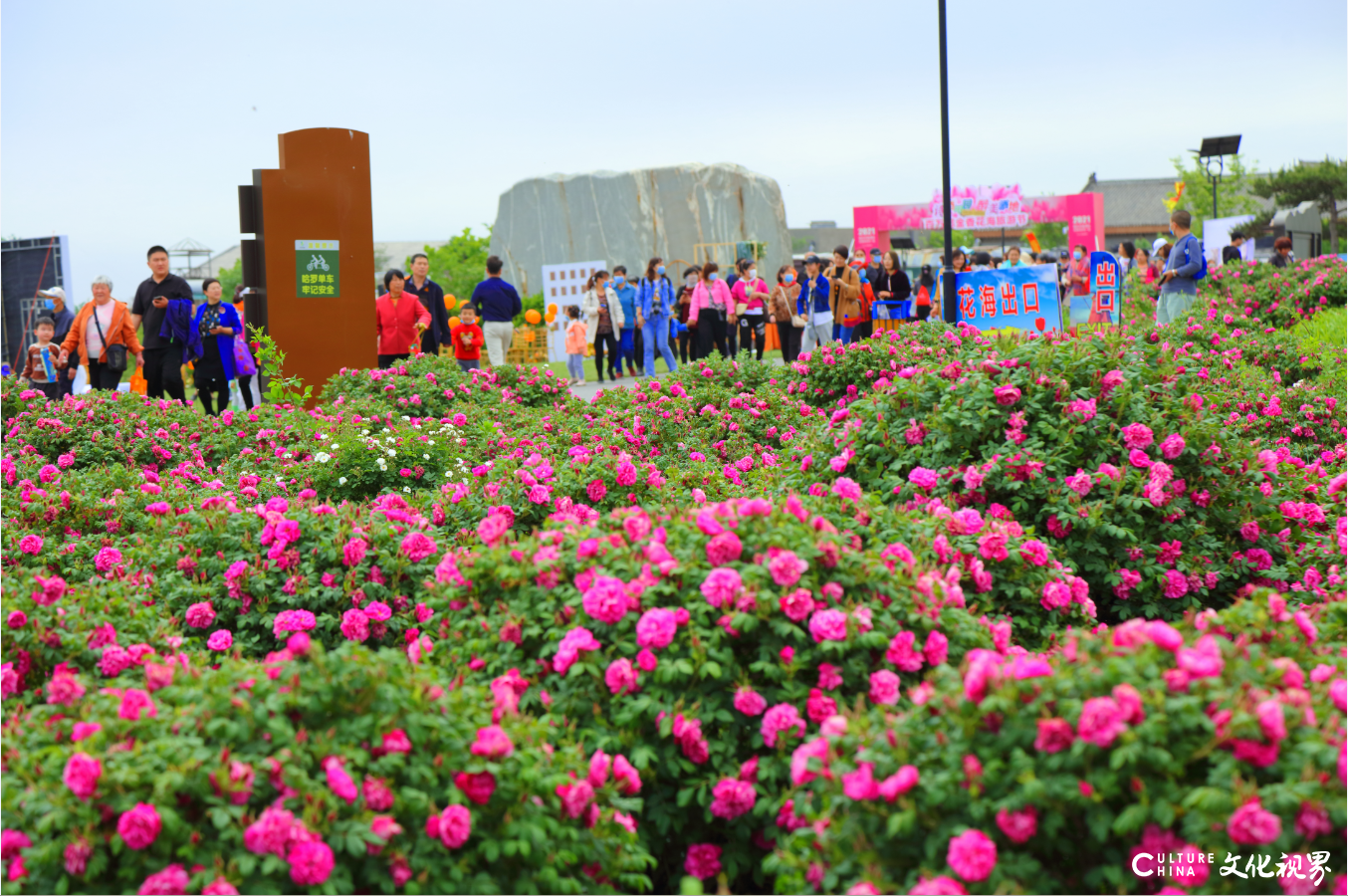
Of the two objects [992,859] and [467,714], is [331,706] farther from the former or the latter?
[992,859]

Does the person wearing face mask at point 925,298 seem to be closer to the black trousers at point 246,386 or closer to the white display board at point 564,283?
the black trousers at point 246,386

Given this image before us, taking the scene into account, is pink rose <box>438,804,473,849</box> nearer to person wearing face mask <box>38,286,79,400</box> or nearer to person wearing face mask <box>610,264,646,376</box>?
person wearing face mask <box>38,286,79,400</box>

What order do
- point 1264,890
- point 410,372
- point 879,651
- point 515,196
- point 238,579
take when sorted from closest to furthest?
1. point 1264,890
2. point 879,651
3. point 238,579
4. point 410,372
5. point 515,196

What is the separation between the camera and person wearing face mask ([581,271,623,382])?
56.5 ft

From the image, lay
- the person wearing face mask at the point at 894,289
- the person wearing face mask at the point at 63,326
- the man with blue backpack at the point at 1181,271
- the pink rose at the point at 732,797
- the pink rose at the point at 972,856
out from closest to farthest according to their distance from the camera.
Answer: the pink rose at the point at 972,856, the pink rose at the point at 732,797, the man with blue backpack at the point at 1181,271, the person wearing face mask at the point at 63,326, the person wearing face mask at the point at 894,289

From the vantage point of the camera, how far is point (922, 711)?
2172 mm

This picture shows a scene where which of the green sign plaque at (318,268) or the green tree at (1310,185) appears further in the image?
the green tree at (1310,185)

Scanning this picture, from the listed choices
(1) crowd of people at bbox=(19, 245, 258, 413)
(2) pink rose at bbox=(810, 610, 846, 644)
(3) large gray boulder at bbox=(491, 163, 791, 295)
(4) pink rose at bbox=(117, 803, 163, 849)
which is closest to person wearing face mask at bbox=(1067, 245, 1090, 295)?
(1) crowd of people at bbox=(19, 245, 258, 413)

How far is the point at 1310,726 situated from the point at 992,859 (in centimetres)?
60

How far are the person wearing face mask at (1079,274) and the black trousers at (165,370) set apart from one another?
12.3 meters

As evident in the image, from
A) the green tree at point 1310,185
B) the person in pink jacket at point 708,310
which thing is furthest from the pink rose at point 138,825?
the green tree at point 1310,185

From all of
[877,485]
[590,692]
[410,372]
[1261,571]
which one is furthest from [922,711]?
[410,372]

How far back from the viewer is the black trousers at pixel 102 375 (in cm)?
1017

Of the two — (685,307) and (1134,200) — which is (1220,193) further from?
(1134,200)
